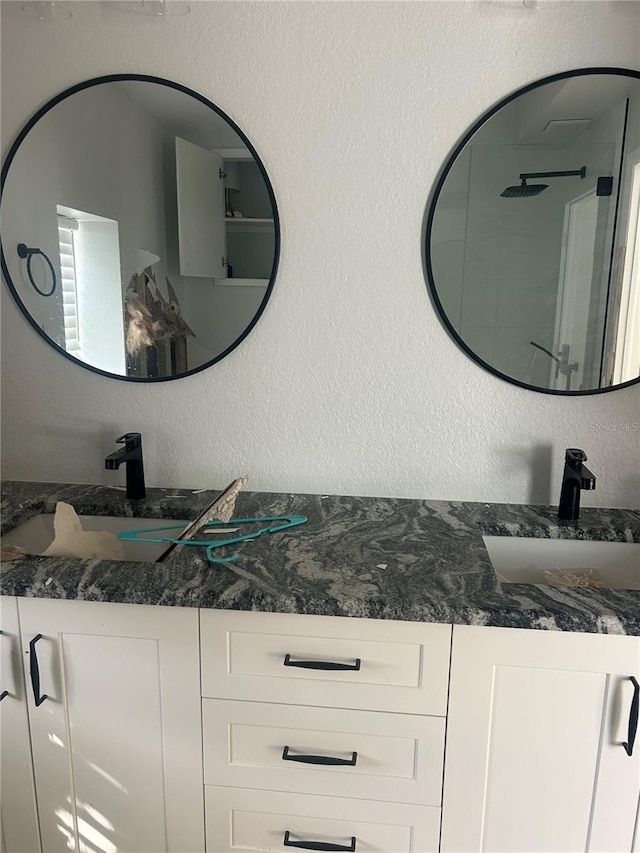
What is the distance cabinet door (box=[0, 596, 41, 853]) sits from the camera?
4.38ft

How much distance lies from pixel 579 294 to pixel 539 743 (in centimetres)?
102

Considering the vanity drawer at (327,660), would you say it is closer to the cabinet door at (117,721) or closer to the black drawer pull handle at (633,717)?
the cabinet door at (117,721)

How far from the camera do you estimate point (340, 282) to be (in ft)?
5.48

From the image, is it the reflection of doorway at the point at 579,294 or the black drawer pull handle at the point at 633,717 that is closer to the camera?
the black drawer pull handle at the point at 633,717

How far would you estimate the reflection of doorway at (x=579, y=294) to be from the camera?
155 cm

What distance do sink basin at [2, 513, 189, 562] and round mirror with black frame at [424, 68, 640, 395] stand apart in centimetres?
93

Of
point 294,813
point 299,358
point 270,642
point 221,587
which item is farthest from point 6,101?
point 294,813

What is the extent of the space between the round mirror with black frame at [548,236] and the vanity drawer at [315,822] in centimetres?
103

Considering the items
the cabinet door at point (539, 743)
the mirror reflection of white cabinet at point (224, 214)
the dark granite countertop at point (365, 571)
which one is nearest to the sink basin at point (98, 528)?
the dark granite countertop at point (365, 571)

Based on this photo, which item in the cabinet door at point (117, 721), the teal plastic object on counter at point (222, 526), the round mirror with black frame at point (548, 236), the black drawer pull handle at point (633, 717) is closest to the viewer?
the black drawer pull handle at point (633, 717)

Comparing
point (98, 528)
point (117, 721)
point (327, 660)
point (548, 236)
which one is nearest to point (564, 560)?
point (327, 660)

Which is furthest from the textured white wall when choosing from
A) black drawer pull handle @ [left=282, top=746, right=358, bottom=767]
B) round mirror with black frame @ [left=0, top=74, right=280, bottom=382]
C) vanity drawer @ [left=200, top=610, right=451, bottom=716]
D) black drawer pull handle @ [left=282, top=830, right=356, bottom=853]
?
black drawer pull handle @ [left=282, top=830, right=356, bottom=853]

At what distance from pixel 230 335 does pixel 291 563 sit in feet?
2.16

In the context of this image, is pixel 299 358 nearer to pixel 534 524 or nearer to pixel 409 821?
pixel 534 524
